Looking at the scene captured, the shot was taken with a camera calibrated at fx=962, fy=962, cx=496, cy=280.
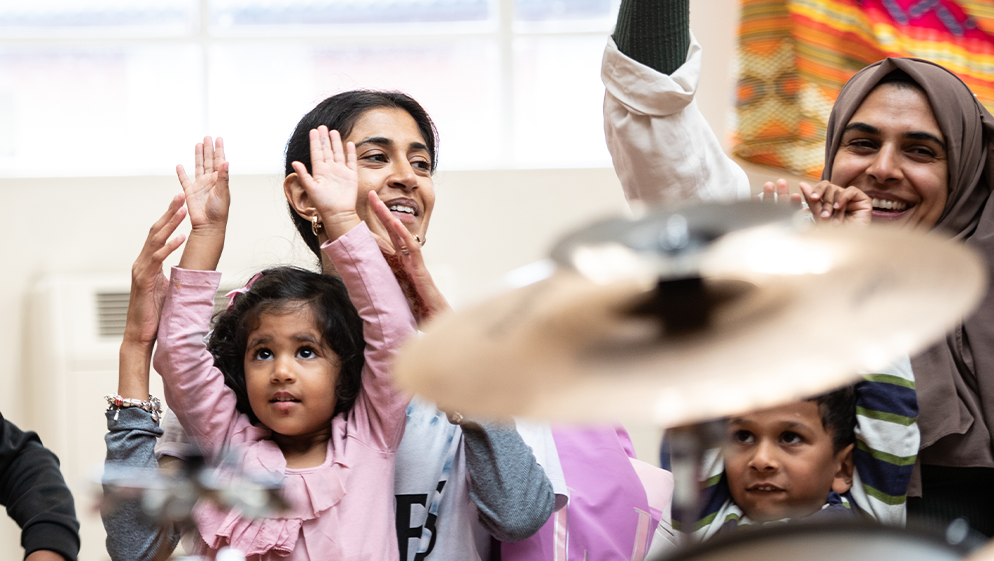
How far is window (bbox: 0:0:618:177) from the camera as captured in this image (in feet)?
9.89

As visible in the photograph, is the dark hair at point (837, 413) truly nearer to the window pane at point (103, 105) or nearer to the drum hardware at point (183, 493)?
the drum hardware at point (183, 493)

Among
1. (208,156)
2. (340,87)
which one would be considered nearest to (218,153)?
(208,156)

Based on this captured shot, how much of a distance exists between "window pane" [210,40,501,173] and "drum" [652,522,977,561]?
2466 mm

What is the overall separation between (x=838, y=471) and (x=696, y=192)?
0.46 meters

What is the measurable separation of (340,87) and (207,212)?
1684 millimetres

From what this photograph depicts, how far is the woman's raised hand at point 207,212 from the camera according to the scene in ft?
4.58

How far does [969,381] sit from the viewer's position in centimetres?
137

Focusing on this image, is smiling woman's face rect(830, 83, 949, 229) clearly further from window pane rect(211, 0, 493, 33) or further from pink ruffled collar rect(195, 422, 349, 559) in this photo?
window pane rect(211, 0, 493, 33)

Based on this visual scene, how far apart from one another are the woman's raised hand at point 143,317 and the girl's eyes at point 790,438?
0.89m

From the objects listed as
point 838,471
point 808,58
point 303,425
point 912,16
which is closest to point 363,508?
point 303,425

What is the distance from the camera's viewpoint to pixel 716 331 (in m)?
0.76

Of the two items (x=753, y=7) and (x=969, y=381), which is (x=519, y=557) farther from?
(x=753, y=7)

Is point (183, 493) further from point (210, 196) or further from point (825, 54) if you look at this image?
point (825, 54)

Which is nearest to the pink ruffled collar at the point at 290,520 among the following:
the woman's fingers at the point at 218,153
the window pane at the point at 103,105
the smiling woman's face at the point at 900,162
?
the woman's fingers at the point at 218,153
